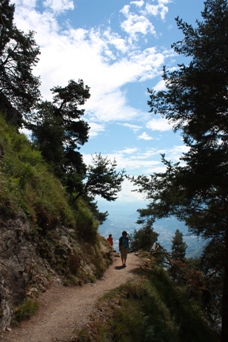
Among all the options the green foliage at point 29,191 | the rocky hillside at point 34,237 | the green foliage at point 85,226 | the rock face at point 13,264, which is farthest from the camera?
the green foliage at point 85,226

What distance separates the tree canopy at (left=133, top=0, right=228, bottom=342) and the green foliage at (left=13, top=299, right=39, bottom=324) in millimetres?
6845

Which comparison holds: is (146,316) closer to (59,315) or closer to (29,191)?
(59,315)

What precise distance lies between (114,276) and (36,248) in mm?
5379

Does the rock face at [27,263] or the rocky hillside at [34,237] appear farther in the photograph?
the rocky hillside at [34,237]

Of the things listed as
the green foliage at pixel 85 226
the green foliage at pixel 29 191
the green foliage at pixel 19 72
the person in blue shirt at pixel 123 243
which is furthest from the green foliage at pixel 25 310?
the green foliage at pixel 19 72

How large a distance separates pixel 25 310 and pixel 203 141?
9585 millimetres

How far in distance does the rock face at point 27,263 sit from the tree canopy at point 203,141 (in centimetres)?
431

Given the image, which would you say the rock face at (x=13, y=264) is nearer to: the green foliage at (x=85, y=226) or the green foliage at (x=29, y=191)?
the green foliage at (x=29, y=191)

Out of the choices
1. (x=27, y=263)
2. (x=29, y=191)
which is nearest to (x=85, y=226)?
(x=29, y=191)

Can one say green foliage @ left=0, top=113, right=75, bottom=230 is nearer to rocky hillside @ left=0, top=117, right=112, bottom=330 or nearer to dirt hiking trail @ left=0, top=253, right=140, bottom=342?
rocky hillside @ left=0, top=117, right=112, bottom=330

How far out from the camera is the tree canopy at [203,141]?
10.4 meters

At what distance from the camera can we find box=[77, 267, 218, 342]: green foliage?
6.88m

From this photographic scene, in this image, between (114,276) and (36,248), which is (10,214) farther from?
(114,276)

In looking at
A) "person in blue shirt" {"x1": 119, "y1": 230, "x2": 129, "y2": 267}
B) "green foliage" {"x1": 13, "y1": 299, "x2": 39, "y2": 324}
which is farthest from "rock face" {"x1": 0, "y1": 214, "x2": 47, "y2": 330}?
"person in blue shirt" {"x1": 119, "y1": 230, "x2": 129, "y2": 267}
